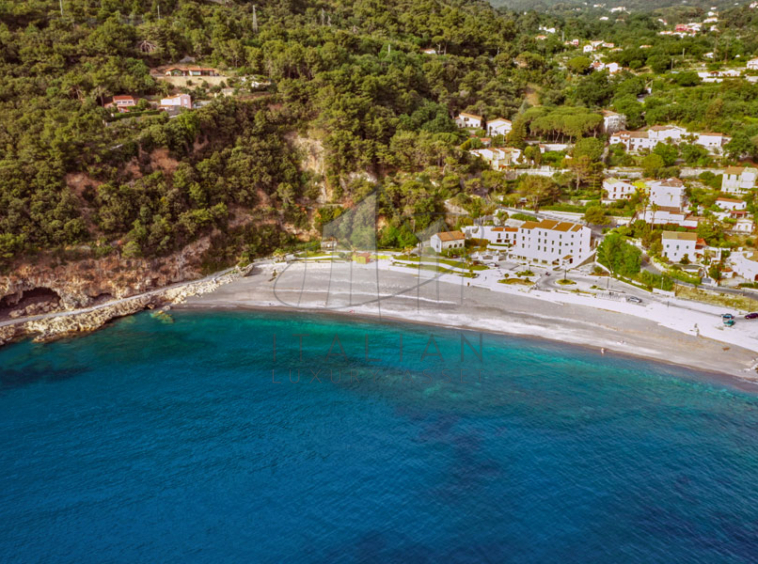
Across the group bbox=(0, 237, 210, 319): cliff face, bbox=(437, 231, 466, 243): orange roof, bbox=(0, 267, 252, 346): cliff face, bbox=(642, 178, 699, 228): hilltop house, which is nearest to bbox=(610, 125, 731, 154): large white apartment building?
bbox=(642, 178, 699, 228): hilltop house

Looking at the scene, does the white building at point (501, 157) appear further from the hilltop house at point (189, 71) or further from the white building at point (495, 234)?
the hilltop house at point (189, 71)

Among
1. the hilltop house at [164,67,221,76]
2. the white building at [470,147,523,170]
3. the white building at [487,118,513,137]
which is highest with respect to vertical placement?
the hilltop house at [164,67,221,76]

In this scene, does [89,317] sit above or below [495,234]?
below

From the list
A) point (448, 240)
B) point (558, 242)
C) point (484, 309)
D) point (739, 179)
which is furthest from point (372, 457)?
point (739, 179)

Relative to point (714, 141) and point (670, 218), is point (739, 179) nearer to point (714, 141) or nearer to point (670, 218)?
point (670, 218)

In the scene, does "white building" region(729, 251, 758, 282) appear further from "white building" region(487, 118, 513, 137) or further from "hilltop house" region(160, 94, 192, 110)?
"hilltop house" region(160, 94, 192, 110)

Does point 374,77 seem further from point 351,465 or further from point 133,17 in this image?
point 351,465

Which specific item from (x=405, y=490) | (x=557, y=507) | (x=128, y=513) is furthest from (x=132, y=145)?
(x=557, y=507)
